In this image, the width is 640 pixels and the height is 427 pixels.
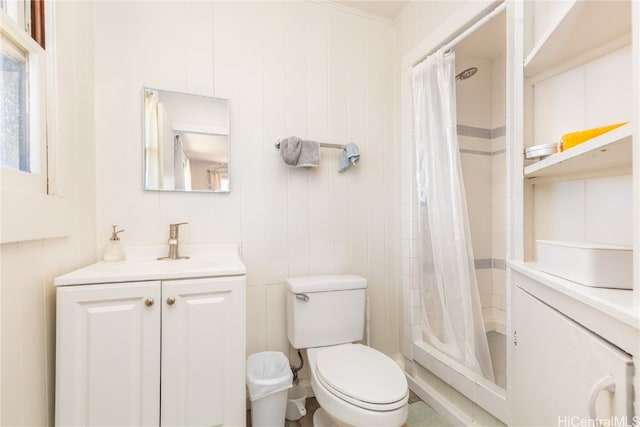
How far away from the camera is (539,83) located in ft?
3.76

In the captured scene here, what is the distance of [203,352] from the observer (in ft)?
3.88

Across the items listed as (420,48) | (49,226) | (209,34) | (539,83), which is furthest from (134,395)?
(420,48)

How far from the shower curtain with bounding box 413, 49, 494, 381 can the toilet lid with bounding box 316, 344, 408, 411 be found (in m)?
0.46

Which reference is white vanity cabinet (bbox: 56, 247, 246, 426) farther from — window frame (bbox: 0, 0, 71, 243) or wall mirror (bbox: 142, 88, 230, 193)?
wall mirror (bbox: 142, 88, 230, 193)

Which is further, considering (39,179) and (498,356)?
(498,356)

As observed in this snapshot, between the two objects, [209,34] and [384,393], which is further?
[209,34]

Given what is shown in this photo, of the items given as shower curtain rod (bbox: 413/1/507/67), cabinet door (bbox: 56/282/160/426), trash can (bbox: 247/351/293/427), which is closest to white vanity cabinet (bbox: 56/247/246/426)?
cabinet door (bbox: 56/282/160/426)

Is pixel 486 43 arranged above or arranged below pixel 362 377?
above

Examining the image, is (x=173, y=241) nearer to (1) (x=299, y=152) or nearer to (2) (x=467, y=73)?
(1) (x=299, y=152)

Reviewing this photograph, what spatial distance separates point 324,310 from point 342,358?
0.30 meters

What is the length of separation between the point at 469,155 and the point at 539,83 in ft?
3.57

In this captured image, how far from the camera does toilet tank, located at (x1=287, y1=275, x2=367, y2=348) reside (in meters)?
1.61

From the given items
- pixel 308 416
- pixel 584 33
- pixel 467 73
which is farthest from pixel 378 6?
pixel 308 416

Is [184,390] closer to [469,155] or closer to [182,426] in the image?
[182,426]
